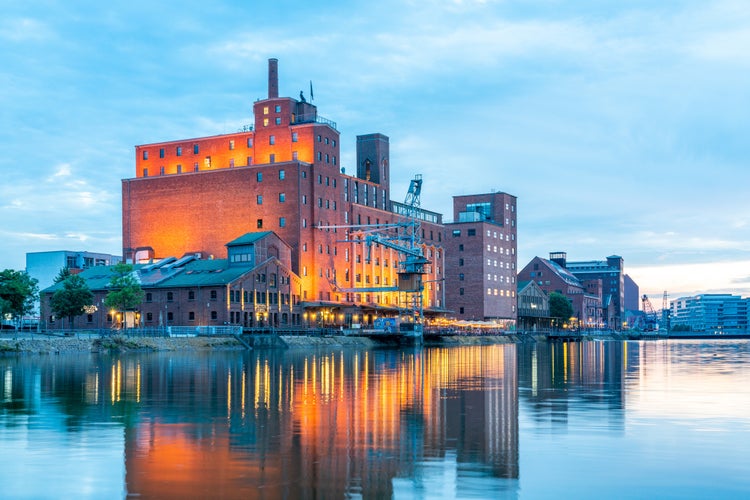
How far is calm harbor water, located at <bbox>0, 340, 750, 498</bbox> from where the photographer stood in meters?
14.5

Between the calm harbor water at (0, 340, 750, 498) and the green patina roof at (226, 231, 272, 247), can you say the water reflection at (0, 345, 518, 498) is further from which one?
the green patina roof at (226, 231, 272, 247)

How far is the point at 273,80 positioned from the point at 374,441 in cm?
12110

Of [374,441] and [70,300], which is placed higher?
[70,300]

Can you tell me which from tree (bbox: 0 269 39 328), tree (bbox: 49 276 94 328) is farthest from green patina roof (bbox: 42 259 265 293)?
tree (bbox: 0 269 39 328)

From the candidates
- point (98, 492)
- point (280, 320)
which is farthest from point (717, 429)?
point (280, 320)

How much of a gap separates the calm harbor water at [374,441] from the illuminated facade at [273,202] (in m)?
90.8

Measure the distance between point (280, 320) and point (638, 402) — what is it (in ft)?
296

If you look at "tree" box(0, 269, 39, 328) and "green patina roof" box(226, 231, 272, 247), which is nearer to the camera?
"tree" box(0, 269, 39, 328)

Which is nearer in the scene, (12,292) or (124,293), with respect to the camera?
(12,292)

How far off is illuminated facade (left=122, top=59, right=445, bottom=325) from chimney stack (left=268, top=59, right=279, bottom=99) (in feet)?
0.50

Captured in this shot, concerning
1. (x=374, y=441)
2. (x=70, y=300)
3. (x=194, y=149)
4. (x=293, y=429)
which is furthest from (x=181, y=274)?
(x=374, y=441)

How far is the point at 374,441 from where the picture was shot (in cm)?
1909

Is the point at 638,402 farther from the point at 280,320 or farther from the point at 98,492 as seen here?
the point at 280,320

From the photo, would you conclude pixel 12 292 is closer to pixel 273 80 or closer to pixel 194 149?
pixel 194 149
